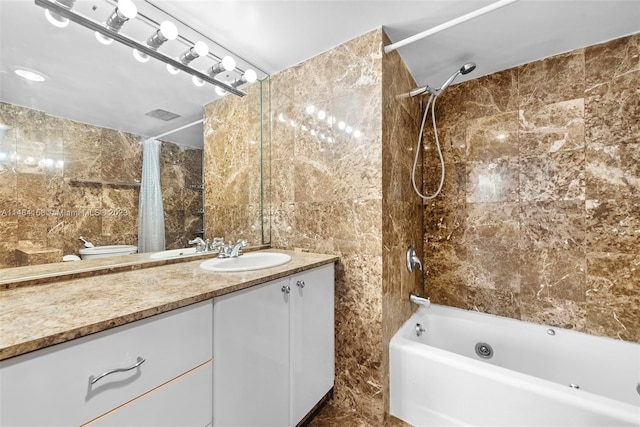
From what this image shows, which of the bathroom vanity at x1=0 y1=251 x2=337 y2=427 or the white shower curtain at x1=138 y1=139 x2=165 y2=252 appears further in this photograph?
the white shower curtain at x1=138 y1=139 x2=165 y2=252

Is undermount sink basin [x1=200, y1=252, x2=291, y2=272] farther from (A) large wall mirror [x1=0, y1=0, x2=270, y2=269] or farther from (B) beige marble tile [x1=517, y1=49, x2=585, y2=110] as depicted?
(B) beige marble tile [x1=517, y1=49, x2=585, y2=110]

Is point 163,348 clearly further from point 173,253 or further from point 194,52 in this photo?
point 194,52

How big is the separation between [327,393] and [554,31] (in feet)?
8.43

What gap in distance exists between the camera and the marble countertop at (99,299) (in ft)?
1.90

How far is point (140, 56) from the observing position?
132 cm

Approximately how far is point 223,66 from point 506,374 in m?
2.32

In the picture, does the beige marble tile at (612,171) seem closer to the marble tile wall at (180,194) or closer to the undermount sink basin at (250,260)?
the undermount sink basin at (250,260)

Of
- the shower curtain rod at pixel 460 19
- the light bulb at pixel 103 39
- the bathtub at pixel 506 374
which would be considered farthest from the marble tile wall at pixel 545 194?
the light bulb at pixel 103 39

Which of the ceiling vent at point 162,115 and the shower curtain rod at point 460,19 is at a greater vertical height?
the shower curtain rod at point 460,19

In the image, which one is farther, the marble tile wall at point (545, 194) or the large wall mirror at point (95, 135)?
the marble tile wall at point (545, 194)

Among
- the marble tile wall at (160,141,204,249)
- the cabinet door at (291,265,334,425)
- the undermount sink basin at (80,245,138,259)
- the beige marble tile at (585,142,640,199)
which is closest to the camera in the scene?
the undermount sink basin at (80,245,138,259)

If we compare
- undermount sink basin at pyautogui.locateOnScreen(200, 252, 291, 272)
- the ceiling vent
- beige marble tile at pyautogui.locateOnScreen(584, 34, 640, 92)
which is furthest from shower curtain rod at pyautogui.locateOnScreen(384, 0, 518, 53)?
undermount sink basin at pyautogui.locateOnScreen(200, 252, 291, 272)

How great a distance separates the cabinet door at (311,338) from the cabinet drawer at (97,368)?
20.6 inches

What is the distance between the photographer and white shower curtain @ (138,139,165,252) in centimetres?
128
